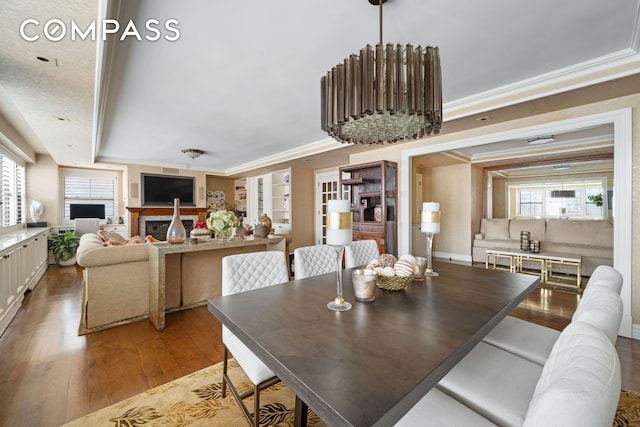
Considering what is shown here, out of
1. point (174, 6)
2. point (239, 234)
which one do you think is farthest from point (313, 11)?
point (239, 234)

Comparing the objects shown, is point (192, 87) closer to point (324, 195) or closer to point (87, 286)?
point (87, 286)

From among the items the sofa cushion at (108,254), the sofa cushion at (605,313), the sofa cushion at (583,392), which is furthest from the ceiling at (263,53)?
the sofa cushion at (583,392)

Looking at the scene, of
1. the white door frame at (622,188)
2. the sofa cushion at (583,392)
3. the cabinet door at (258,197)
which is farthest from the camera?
the cabinet door at (258,197)

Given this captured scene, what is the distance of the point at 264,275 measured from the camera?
1894mm

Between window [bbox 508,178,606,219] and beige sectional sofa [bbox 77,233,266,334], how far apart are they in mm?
8887

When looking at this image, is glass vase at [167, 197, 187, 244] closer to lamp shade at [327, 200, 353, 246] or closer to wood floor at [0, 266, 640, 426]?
wood floor at [0, 266, 640, 426]

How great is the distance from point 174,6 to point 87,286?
256 cm

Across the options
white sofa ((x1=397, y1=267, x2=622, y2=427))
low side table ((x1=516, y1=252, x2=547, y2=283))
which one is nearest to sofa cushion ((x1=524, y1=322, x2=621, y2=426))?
white sofa ((x1=397, y1=267, x2=622, y2=427))

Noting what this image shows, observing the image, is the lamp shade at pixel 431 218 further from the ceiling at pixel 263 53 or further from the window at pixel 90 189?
the window at pixel 90 189

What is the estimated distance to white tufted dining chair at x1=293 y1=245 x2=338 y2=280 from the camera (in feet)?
7.13

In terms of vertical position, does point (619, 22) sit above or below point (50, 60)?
above

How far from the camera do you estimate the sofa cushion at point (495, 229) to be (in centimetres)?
590

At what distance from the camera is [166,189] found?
698cm

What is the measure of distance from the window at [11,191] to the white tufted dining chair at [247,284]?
14.9 feet
